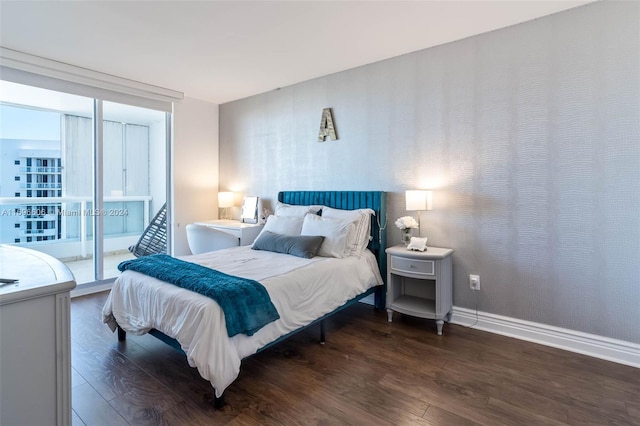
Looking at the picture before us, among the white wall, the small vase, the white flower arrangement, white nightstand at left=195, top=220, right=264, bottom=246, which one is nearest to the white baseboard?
the small vase

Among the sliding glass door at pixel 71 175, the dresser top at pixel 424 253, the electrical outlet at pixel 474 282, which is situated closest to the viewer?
the dresser top at pixel 424 253

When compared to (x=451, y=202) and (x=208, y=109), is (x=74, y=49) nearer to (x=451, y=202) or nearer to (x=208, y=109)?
(x=208, y=109)

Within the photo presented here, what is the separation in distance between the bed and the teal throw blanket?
1.9 inches

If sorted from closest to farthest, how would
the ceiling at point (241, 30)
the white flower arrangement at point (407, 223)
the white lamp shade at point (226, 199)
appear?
the ceiling at point (241, 30) < the white flower arrangement at point (407, 223) < the white lamp shade at point (226, 199)

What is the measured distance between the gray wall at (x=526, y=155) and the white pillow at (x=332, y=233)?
25.5 inches

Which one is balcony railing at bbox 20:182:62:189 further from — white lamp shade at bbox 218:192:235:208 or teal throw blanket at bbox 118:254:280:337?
teal throw blanket at bbox 118:254:280:337

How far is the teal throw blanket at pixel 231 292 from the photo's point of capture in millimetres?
1909

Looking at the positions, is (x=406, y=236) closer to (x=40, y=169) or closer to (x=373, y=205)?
(x=373, y=205)

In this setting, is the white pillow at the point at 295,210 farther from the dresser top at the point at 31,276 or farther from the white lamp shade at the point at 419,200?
the dresser top at the point at 31,276

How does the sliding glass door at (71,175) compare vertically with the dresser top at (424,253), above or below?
above

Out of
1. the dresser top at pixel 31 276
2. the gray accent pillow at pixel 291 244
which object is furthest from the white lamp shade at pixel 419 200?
the dresser top at pixel 31 276

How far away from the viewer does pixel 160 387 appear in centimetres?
207

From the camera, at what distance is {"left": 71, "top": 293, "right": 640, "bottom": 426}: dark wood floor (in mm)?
1816

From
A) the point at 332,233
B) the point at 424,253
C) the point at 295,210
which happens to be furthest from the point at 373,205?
the point at 295,210
